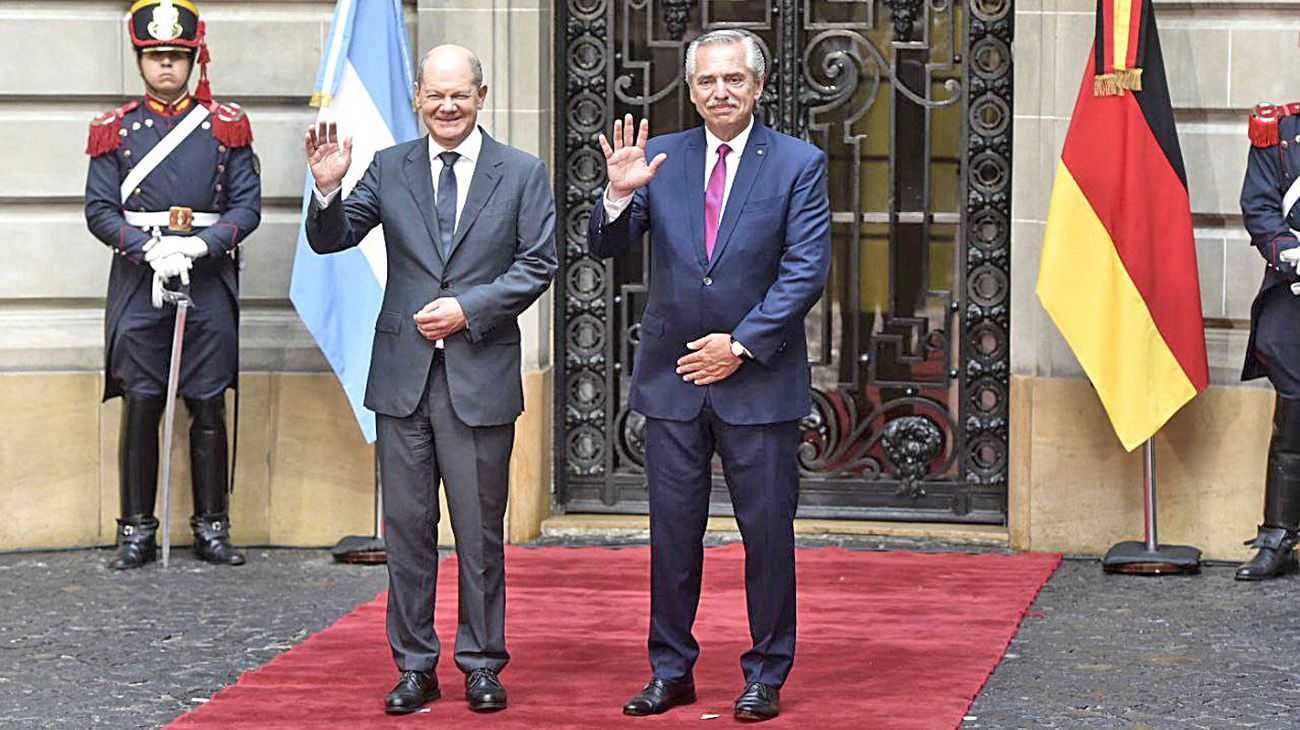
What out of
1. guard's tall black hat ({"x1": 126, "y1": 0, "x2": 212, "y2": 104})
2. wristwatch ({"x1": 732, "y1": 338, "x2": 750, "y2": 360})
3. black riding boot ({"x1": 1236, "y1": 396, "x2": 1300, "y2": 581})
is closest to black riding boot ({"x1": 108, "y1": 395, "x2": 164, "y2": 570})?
guard's tall black hat ({"x1": 126, "y1": 0, "x2": 212, "y2": 104})

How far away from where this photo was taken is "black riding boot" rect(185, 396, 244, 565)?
32.8 ft

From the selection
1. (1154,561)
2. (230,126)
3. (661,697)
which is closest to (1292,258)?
(1154,561)

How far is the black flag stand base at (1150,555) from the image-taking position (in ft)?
31.9

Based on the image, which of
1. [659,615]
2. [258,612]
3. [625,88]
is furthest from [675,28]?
[659,615]

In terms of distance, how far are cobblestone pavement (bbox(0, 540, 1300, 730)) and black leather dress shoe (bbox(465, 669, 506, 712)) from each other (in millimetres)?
923

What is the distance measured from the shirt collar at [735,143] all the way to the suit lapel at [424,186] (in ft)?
2.78

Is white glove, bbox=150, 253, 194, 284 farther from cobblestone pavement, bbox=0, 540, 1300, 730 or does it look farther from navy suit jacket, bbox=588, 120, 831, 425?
navy suit jacket, bbox=588, 120, 831, 425

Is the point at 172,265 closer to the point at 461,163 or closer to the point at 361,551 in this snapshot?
the point at 361,551

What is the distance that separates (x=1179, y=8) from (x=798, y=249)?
142 inches

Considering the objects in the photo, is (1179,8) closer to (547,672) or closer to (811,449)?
(811,449)

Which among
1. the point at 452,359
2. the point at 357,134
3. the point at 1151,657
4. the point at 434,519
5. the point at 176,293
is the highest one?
the point at 357,134

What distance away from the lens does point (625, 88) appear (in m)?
10.7

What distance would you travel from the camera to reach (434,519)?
24.0 feet

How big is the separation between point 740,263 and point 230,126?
357cm
